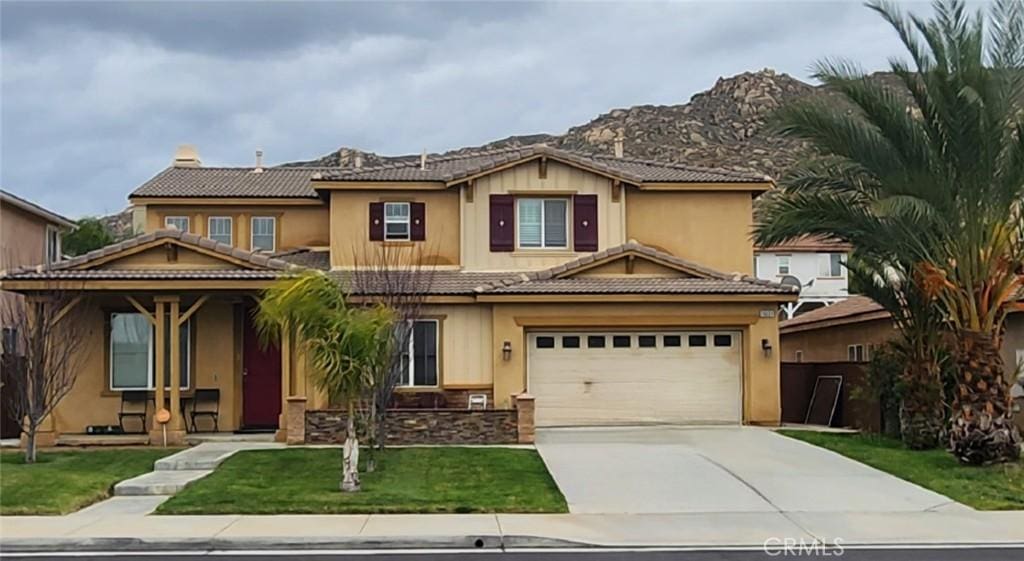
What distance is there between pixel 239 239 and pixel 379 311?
13167mm

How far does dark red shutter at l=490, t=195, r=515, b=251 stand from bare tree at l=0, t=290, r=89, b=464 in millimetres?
9380

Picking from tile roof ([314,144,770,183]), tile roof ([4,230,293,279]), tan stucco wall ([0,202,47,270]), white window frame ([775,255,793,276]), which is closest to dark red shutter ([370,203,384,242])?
tile roof ([314,144,770,183])

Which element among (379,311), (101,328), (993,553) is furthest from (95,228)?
(993,553)

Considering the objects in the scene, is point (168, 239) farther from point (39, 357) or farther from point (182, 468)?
point (182, 468)

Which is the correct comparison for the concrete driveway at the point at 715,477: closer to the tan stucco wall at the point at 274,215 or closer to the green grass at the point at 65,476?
the green grass at the point at 65,476

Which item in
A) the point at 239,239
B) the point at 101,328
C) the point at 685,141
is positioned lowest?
the point at 101,328

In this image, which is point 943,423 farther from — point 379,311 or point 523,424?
point 379,311

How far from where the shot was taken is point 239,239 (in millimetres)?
29234

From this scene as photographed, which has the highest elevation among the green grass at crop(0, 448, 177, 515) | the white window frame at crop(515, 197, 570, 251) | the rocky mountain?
the rocky mountain

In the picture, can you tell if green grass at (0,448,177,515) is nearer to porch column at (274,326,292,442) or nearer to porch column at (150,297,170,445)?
porch column at (150,297,170,445)

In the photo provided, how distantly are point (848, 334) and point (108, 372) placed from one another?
1813 cm

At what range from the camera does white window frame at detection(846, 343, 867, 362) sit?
28.3m

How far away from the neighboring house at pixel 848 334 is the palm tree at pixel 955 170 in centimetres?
405

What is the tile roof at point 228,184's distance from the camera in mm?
29266
